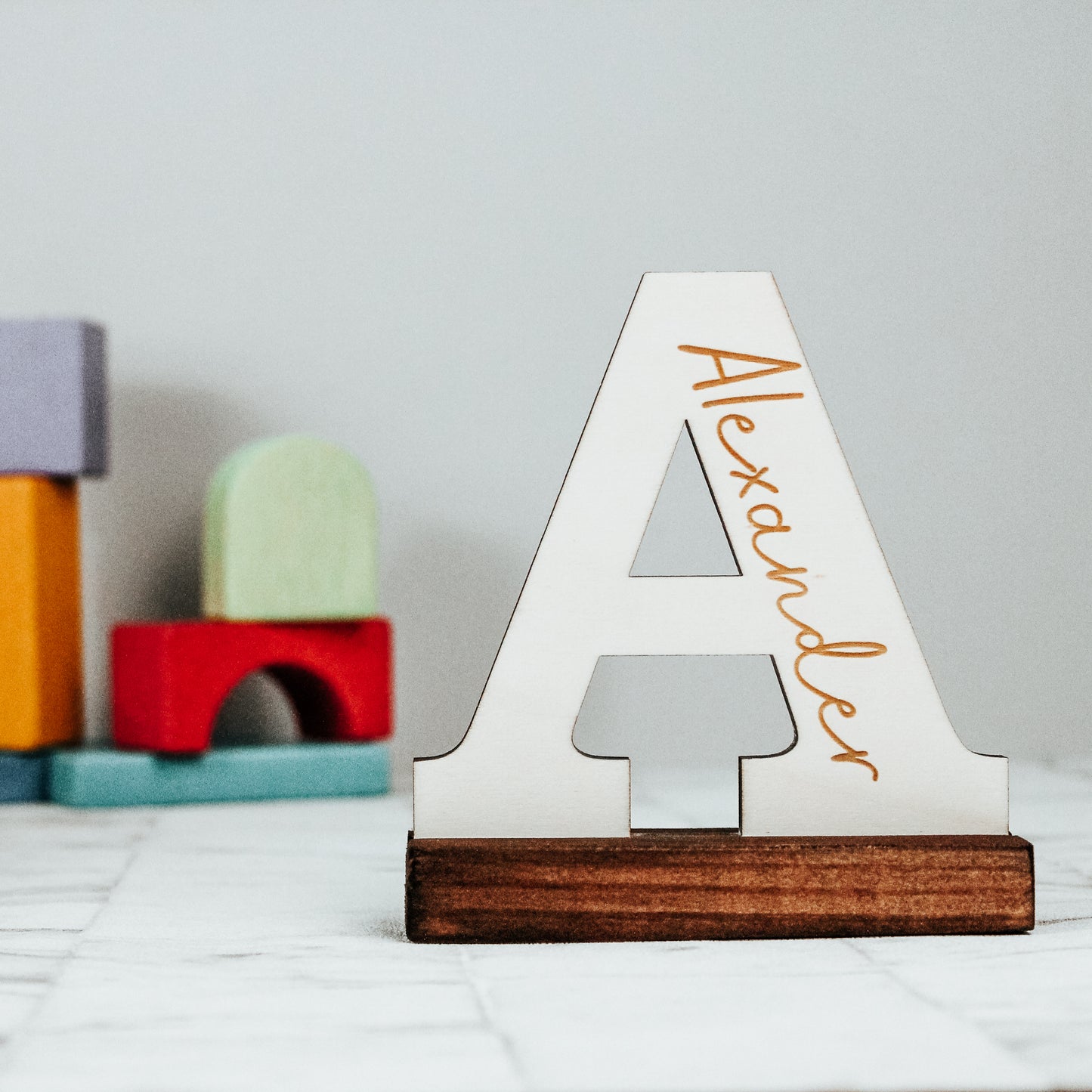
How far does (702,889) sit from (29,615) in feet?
3.14

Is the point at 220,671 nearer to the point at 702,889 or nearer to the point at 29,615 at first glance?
the point at 29,615

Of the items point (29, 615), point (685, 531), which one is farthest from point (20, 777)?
point (685, 531)

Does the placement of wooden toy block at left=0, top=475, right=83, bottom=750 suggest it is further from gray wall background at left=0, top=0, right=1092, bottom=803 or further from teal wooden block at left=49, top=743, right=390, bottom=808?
gray wall background at left=0, top=0, right=1092, bottom=803

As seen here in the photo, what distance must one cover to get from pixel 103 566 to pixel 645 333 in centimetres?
109

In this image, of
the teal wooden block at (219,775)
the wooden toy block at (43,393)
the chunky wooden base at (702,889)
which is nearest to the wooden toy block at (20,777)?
the teal wooden block at (219,775)

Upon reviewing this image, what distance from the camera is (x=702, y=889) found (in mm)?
762

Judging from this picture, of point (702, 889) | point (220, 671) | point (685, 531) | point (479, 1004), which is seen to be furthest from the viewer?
point (685, 531)

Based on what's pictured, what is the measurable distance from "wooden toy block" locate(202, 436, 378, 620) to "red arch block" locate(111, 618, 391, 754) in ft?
0.10

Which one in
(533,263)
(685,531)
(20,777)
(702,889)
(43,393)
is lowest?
(20,777)

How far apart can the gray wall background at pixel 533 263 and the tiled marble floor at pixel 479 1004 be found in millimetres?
822

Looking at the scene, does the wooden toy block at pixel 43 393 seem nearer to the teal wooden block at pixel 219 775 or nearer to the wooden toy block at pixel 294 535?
the wooden toy block at pixel 294 535

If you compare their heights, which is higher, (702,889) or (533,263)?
(533,263)

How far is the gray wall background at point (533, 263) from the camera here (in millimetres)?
1714

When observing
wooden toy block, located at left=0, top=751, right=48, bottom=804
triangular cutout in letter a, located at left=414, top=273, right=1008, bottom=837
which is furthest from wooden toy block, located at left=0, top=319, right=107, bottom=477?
triangular cutout in letter a, located at left=414, top=273, right=1008, bottom=837
